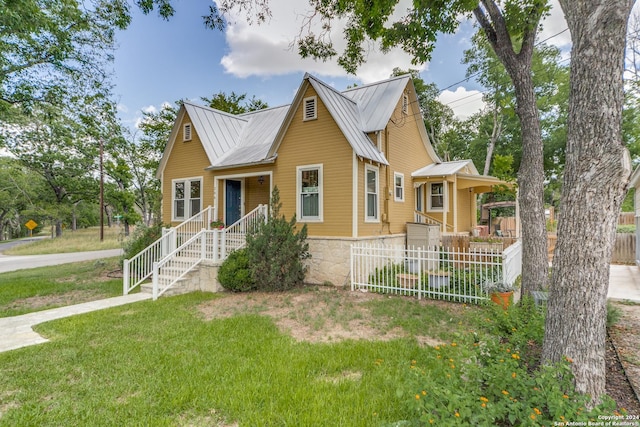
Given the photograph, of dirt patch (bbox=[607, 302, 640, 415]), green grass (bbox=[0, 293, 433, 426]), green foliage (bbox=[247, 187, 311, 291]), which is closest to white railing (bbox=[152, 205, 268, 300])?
green foliage (bbox=[247, 187, 311, 291])

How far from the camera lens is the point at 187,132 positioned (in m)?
13.3

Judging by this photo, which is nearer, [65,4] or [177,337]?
[177,337]

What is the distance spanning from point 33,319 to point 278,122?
33.6 ft

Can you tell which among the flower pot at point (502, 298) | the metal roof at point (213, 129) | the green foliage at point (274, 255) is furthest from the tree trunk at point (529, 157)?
the metal roof at point (213, 129)

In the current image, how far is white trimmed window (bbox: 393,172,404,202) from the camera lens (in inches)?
454

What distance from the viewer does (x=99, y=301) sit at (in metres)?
8.14

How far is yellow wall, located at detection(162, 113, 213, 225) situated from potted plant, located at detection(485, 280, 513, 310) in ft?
33.0

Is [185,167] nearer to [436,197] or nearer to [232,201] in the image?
[232,201]

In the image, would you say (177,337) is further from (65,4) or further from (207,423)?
(65,4)

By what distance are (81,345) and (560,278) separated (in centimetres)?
650

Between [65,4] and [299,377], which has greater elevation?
[65,4]

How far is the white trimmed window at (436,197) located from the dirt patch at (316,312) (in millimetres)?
7143

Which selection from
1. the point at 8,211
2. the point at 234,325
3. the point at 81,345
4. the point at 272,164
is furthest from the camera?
the point at 8,211

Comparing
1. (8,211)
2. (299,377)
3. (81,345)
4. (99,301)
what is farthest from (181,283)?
(8,211)
